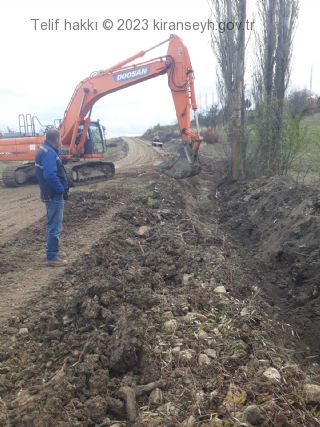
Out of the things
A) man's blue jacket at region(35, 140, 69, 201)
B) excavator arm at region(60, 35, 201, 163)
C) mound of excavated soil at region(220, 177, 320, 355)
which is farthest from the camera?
excavator arm at region(60, 35, 201, 163)

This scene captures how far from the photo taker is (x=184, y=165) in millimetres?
12352

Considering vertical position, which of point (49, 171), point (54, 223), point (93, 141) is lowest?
point (54, 223)

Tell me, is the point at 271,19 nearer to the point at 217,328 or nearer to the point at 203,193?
the point at 203,193

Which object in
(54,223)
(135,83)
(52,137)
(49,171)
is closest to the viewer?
(49,171)

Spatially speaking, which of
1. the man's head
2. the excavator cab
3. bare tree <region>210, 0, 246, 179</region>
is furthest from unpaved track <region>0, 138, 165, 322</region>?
bare tree <region>210, 0, 246, 179</region>

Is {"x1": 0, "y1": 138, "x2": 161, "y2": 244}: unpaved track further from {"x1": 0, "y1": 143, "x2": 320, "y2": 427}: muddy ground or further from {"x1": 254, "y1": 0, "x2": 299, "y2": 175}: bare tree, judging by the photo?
{"x1": 254, "y1": 0, "x2": 299, "y2": 175}: bare tree

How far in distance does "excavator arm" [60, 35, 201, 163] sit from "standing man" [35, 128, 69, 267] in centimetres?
574

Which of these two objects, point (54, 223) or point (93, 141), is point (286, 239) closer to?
point (54, 223)

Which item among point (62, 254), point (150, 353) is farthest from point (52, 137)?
point (150, 353)

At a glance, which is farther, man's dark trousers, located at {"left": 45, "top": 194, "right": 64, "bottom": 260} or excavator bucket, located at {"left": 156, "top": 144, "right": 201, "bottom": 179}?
excavator bucket, located at {"left": 156, "top": 144, "right": 201, "bottom": 179}

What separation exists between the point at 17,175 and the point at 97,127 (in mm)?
3242

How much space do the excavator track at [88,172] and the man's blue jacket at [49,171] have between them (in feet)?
21.6

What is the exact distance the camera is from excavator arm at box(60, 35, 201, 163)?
11766 millimetres

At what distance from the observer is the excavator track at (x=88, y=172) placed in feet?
44.3
